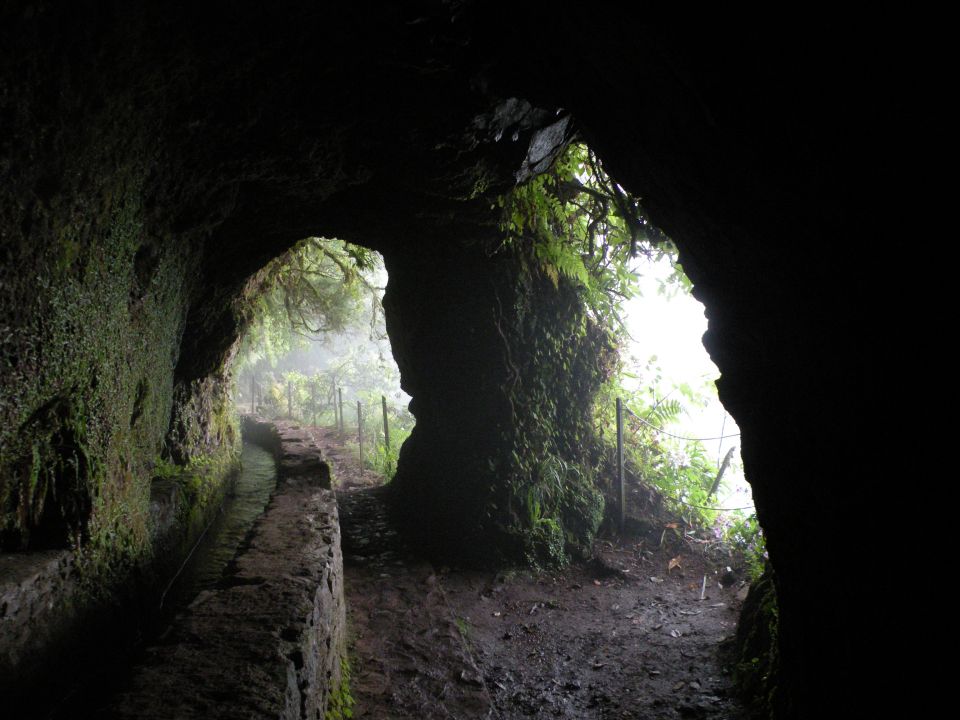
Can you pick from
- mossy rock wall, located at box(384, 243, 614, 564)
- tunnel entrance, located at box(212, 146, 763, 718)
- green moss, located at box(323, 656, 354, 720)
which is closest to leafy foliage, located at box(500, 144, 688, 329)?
tunnel entrance, located at box(212, 146, 763, 718)

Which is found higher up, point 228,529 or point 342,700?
point 228,529

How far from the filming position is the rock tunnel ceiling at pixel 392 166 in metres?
1.88

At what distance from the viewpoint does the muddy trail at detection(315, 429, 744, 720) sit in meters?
3.76

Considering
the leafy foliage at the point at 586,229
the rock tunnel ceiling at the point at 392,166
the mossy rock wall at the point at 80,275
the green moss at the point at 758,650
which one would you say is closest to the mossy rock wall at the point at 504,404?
the leafy foliage at the point at 586,229

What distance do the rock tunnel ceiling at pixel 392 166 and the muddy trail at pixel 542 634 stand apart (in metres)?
1.74

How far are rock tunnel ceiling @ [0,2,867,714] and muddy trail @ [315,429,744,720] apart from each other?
1.74 meters

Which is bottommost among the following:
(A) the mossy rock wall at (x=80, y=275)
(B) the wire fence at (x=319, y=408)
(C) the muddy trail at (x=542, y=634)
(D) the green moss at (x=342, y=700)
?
(C) the muddy trail at (x=542, y=634)

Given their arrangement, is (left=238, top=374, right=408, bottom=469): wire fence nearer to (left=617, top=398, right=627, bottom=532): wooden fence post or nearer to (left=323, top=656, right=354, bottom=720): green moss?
(left=617, top=398, right=627, bottom=532): wooden fence post

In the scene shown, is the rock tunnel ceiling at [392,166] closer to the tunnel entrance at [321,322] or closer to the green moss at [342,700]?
the green moss at [342,700]

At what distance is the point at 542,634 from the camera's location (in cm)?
489

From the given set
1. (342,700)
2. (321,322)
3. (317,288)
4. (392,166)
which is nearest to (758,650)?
(342,700)

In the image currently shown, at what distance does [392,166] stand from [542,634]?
4.11 metres

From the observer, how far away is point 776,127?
1.79m

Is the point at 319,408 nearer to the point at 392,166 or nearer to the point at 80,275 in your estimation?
the point at 392,166
